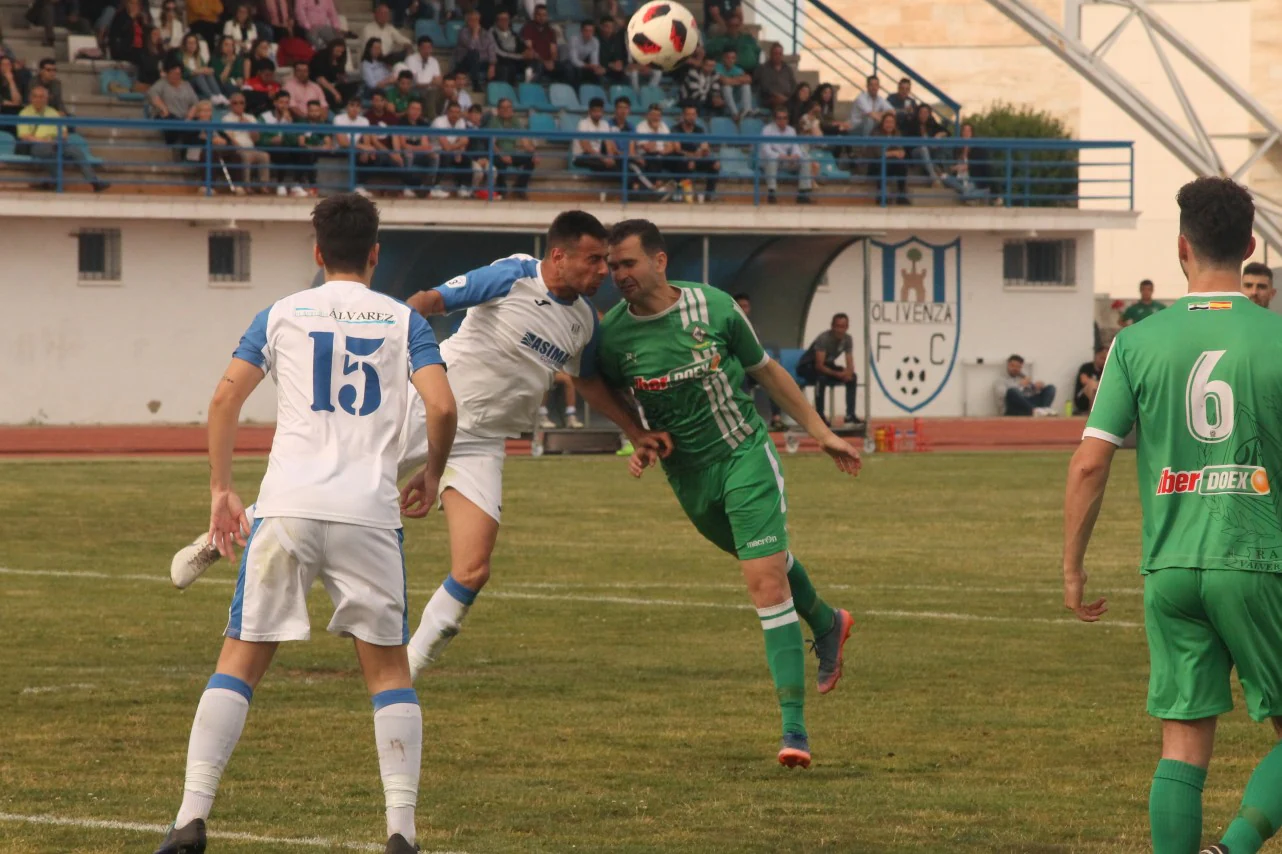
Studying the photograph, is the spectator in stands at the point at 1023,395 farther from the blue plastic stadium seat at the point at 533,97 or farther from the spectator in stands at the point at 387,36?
the spectator in stands at the point at 387,36

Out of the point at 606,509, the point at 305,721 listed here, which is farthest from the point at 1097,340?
the point at 305,721

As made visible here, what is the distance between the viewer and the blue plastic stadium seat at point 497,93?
3531cm

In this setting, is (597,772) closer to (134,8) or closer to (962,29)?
(134,8)

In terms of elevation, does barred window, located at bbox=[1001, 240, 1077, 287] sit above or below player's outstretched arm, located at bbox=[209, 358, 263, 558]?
above

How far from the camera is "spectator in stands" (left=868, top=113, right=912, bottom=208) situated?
Result: 35.5m

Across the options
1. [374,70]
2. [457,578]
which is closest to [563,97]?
[374,70]

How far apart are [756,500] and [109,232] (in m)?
26.2

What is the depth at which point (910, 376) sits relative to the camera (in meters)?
36.8

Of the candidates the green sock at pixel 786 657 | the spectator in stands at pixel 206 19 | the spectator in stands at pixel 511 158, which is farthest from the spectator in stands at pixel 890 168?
the green sock at pixel 786 657

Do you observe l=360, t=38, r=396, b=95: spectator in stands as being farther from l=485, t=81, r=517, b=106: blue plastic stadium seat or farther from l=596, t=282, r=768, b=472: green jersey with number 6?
l=596, t=282, r=768, b=472: green jersey with number 6

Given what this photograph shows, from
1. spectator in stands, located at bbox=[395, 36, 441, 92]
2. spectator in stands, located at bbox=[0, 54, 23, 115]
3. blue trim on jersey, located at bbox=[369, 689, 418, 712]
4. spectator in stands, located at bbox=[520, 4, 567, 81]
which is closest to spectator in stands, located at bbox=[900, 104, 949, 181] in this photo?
spectator in stands, located at bbox=[520, 4, 567, 81]

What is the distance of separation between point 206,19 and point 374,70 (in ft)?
9.34

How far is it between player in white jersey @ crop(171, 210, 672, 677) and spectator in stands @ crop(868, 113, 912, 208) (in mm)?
26527

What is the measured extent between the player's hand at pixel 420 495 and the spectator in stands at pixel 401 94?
90.8 ft
